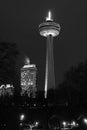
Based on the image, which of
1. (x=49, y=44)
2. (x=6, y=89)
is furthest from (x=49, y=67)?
(x=6, y=89)

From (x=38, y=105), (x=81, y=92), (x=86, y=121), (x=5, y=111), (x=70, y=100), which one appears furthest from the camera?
(x=38, y=105)

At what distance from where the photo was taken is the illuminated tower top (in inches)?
6122

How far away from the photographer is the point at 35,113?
6756cm

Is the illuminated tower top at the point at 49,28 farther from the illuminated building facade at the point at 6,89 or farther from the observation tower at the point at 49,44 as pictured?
the illuminated building facade at the point at 6,89

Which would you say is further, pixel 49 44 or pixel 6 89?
pixel 49 44

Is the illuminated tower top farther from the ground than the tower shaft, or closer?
farther from the ground

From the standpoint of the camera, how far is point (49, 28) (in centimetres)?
15462

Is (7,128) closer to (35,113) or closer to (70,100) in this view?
(70,100)

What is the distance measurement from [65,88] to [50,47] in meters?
107

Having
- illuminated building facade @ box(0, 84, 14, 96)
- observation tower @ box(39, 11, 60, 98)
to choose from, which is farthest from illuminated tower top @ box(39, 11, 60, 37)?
illuminated building facade @ box(0, 84, 14, 96)

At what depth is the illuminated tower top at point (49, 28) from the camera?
15550cm

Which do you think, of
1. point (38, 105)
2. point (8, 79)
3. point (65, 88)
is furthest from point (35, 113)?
point (8, 79)

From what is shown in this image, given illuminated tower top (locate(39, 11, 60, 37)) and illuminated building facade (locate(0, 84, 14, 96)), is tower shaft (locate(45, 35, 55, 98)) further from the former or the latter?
illuminated building facade (locate(0, 84, 14, 96))

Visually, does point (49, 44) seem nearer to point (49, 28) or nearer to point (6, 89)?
point (49, 28)
